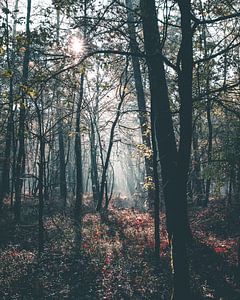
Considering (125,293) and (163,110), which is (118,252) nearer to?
(125,293)

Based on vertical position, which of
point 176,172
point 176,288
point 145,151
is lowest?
point 176,288

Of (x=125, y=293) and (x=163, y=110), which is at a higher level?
(x=163, y=110)

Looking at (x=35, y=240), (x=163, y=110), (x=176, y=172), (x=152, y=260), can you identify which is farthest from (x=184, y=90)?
(x=35, y=240)

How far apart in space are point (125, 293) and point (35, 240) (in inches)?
237

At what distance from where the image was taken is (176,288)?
6891mm

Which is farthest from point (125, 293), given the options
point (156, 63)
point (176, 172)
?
point (156, 63)

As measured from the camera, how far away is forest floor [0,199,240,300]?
29.6ft

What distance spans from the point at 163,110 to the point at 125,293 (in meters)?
4.74

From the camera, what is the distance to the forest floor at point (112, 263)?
29.6 ft

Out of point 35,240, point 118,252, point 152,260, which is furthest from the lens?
point 35,240

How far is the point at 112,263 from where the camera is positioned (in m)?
10.8

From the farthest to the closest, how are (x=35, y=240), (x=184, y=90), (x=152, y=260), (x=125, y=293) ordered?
(x=35, y=240)
(x=152, y=260)
(x=125, y=293)
(x=184, y=90)

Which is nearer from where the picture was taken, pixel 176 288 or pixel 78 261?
pixel 176 288

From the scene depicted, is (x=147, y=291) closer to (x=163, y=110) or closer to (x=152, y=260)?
(x=152, y=260)
